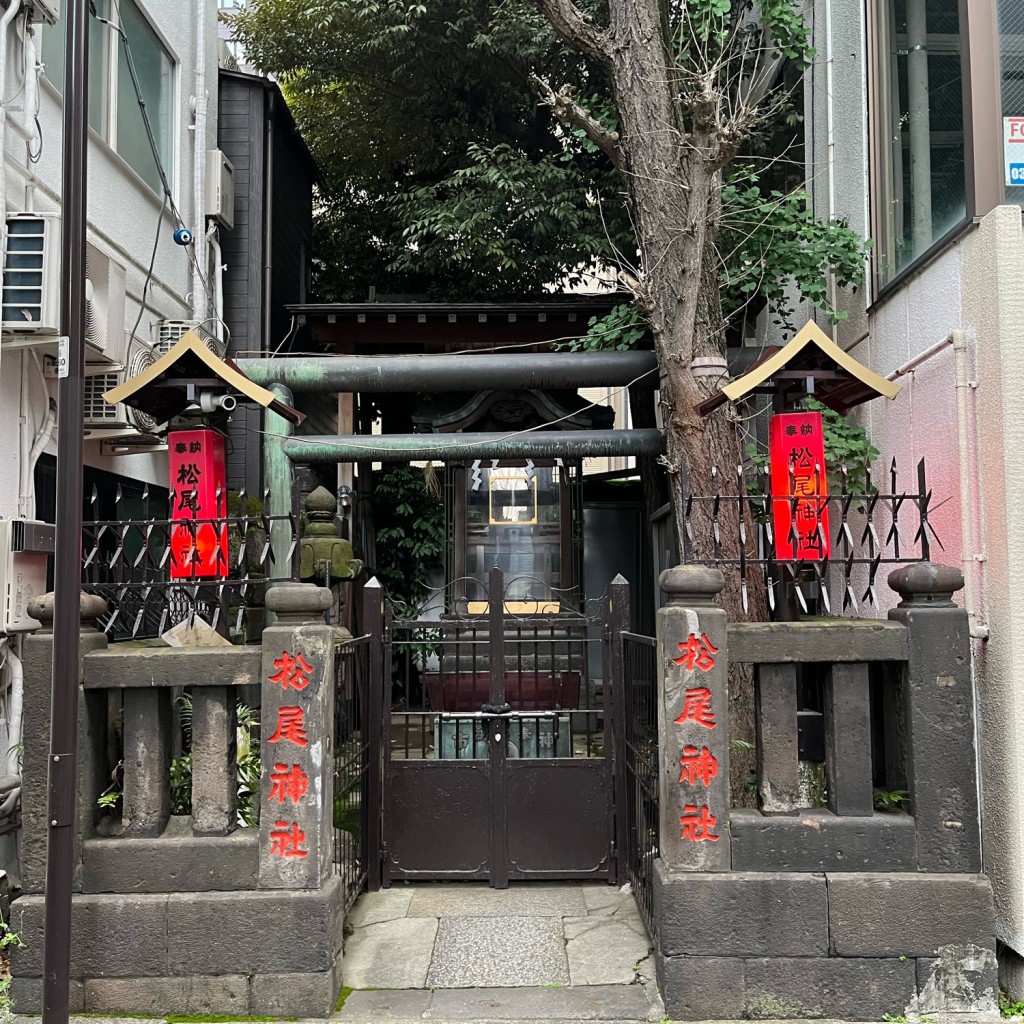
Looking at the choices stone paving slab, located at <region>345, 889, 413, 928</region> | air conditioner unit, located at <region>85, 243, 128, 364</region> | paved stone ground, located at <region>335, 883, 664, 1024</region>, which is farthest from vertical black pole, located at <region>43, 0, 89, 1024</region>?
air conditioner unit, located at <region>85, 243, 128, 364</region>

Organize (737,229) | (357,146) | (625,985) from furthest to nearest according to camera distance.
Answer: (357,146)
(737,229)
(625,985)

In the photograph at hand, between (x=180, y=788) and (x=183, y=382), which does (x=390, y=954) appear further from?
(x=183, y=382)

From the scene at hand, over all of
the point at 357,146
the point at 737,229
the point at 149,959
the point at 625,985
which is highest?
the point at 357,146

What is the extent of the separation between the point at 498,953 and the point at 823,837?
7.88ft

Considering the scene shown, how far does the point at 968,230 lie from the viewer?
6.16m

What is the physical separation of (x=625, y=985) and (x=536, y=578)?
26.4ft

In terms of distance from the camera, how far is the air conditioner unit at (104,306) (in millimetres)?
8602

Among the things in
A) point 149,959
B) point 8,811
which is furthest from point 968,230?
point 8,811

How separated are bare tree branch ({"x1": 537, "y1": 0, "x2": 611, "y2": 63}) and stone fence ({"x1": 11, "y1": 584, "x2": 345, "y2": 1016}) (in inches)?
214

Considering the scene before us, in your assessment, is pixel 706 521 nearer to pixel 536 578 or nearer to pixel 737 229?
pixel 737 229

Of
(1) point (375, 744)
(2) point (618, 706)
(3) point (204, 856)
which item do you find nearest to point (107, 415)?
(1) point (375, 744)

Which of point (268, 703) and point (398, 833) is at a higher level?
point (268, 703)

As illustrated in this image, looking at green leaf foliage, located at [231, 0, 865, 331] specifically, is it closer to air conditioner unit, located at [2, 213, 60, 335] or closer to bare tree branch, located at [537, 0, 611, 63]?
bare tree branch, located at [537, 0, 611, 63]

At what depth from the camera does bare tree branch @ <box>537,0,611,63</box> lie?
25.9 ft
